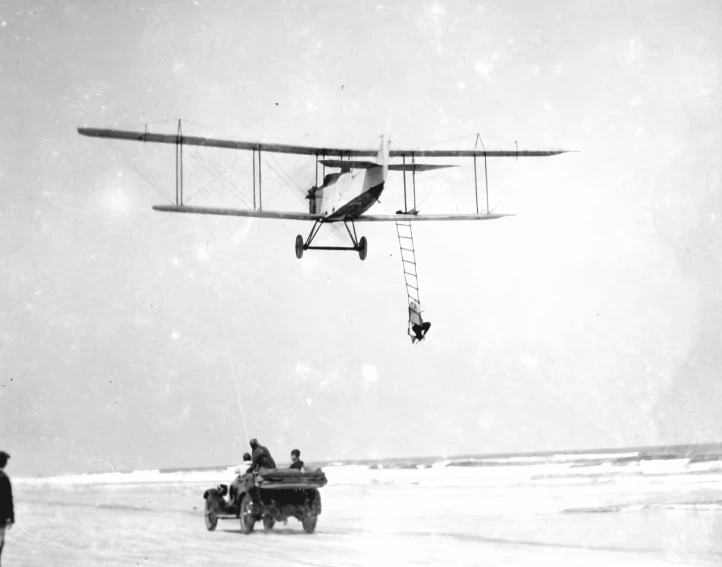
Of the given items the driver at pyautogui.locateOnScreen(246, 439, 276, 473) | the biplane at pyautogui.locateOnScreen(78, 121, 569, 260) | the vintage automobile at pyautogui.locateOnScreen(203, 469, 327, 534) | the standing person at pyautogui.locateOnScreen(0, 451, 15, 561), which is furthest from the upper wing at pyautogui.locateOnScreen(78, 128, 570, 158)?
the standing person at pyautogui.locateOnScreen(0, 451, 15, 561)

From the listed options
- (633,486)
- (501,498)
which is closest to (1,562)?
(501,498)

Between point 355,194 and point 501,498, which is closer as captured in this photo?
point 355,194

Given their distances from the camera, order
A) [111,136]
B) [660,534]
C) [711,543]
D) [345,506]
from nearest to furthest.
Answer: [711,543] < [660,534] < [111,136] < [345,506]

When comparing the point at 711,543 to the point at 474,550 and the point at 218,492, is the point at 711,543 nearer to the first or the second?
the point at 474,550

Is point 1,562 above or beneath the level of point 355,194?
beneath

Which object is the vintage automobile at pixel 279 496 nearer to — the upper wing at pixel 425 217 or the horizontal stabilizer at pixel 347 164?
the upper wing at pixel 425 217

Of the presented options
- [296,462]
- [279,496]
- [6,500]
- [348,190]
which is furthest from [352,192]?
[6,500]

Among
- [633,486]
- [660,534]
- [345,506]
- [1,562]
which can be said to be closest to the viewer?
[1,562]

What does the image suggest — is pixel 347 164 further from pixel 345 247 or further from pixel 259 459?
pixel 259 459
